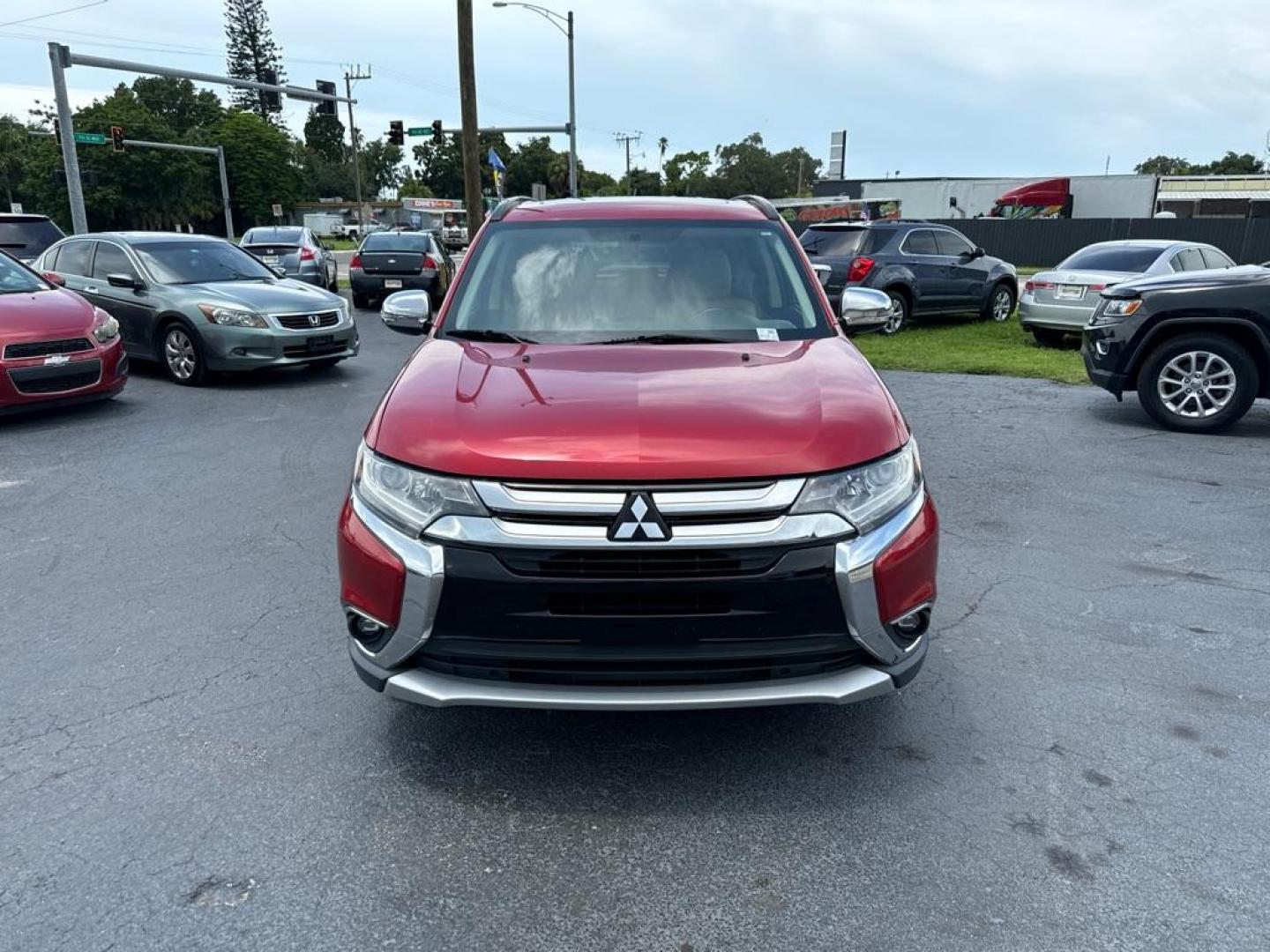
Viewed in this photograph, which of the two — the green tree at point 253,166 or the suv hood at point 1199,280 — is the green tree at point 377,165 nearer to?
the green tree at point 253,166

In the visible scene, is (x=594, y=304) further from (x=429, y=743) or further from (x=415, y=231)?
(x=415, y=231)

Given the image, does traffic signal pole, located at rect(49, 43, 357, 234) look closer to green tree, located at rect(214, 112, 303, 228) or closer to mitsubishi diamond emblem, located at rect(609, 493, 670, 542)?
mitsubishi diamond emblem, located at rect(609, 493, 670, 542)

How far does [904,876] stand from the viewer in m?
2.59

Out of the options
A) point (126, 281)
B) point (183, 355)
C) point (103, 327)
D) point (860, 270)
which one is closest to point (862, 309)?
point (103, 327)

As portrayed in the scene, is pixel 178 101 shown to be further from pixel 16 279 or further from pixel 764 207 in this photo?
pixel 764 207

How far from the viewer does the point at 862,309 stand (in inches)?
185

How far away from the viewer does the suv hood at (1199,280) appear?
25.2ft

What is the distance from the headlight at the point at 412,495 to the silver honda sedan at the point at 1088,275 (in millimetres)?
11796

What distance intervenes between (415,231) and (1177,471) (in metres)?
15.9

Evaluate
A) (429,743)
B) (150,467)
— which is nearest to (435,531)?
(429,743)

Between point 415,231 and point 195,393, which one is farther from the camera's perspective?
point 415,231

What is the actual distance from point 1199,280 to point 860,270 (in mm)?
7290

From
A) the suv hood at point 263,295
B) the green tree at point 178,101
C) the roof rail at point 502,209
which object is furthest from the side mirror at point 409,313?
the green tree at point 178,101

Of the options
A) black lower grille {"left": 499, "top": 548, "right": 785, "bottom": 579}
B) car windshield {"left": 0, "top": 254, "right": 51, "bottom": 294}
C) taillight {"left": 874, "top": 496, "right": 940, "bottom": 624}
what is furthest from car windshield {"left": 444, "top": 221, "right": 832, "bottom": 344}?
car windshield {"left": 0, "top": 254, "right": 51, "bottom": 294}
